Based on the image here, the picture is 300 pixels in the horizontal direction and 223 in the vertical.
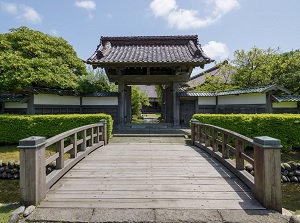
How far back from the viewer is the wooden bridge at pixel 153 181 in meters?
3.11

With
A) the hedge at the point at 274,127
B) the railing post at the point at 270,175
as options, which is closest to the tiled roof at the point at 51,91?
the hedge at the point at 274,127

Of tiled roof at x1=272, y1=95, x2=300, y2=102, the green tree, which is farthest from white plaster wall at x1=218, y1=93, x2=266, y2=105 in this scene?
the green tree

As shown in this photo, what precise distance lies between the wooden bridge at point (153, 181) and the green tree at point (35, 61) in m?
6.10

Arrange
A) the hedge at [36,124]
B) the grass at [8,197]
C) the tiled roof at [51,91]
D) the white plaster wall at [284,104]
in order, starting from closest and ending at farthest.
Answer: the grass at [8,197], the hedge at [36,124], the tiled roof at [51,91], the white plaster wall at [284,104]

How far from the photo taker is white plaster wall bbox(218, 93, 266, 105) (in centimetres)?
1042

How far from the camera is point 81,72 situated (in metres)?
13.8

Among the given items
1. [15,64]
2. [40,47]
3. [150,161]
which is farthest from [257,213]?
[40,47]

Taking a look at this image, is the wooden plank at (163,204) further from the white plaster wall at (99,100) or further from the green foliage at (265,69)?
the green foliage at (265,69)

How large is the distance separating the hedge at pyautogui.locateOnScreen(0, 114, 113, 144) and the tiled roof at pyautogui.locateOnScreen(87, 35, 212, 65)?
342 centimetres

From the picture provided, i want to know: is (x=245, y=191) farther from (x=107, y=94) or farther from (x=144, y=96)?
(x=144, y=96)

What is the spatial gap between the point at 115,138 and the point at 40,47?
23.6 feet

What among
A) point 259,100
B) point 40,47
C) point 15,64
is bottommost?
point 259,100

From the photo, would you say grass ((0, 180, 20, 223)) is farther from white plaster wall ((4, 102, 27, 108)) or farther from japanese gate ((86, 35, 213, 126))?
japanese gate ((86, 35, 213, 126))

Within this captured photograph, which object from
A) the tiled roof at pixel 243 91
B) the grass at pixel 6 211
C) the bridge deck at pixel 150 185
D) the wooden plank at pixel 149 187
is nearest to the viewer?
the grass at pixel 6 211
